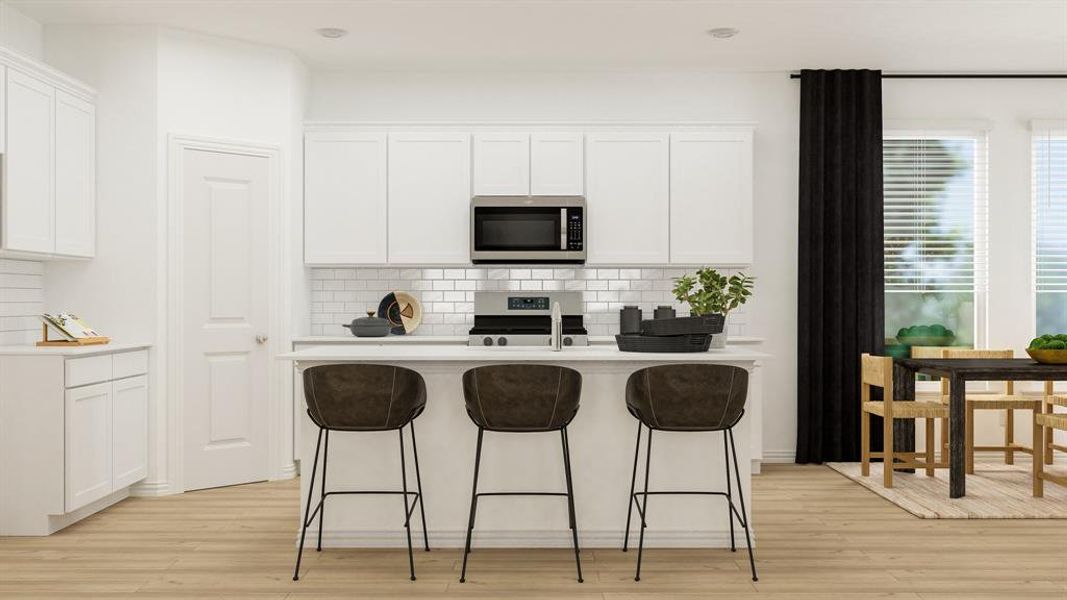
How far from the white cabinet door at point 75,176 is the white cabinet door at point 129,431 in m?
0.86

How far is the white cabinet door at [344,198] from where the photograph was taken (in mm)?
6152

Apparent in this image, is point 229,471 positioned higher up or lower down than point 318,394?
lower down

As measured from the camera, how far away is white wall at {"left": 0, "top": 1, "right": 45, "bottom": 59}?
493cm

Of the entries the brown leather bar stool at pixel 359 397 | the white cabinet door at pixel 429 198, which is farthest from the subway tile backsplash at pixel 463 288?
the brown leather bar stool at pixel 359 397

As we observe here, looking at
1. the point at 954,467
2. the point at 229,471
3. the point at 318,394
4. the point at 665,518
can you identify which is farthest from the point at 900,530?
the point at 229,471

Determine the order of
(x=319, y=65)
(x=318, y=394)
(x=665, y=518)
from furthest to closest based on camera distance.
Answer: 1. (x=319, y=65)
2. (x=665, y=518)
3. (x=318, y=394)

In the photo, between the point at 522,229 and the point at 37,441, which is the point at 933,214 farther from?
the point at 37,441

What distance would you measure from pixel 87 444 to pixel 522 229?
3047 millimetres

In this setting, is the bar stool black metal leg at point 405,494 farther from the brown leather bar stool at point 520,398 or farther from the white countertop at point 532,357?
the white countertop at point 532,357

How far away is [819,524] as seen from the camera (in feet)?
14.9

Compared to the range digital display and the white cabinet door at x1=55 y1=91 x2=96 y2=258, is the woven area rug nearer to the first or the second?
the range digital display

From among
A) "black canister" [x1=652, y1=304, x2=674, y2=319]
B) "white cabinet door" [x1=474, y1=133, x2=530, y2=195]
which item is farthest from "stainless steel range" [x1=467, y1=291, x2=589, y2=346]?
"white cabinet door" [x1=474, y1=133, x2=530, y2=195]

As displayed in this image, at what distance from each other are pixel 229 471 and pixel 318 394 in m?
2.21

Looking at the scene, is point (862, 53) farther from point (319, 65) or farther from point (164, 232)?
point (164, 232)
